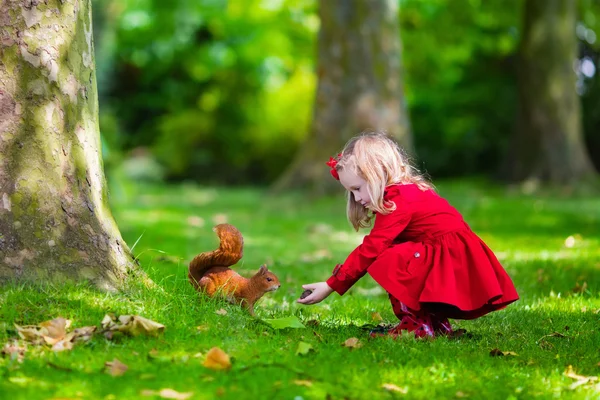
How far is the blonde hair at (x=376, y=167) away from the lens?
432cm

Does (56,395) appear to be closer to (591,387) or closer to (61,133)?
(61,133)

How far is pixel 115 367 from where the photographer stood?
338cm

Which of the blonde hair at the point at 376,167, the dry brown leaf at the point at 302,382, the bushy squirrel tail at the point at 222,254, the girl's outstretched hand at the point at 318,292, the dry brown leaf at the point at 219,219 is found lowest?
the dry brown leaf at the point at 219,219

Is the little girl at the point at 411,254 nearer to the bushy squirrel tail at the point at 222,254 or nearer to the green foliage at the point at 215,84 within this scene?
the bushy squirrel tail at the point at 222,254

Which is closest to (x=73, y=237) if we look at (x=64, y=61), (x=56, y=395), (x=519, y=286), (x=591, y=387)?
(x=64, y=61)

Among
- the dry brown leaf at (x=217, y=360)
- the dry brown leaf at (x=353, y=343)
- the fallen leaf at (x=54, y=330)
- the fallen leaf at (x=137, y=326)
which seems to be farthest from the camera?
the dry brown leaf at (x=353, y=343)

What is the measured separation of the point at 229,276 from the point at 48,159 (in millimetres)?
1129

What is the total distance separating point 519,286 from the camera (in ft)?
21.5

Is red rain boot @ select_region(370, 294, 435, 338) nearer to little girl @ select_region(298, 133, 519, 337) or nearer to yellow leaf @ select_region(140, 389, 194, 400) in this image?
little girl @ select_region(298, 133, 519, 337)

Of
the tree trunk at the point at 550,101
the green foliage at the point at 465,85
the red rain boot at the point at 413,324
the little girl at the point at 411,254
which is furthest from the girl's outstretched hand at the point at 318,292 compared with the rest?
the green foliage at the point at 465,85

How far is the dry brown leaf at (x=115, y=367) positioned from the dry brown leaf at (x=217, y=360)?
339mm

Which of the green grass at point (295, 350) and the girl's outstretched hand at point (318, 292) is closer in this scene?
the green grass at point (295, 350)

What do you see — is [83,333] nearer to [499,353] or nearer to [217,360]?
[217,360]

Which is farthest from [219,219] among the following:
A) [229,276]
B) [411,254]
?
[411,254]
